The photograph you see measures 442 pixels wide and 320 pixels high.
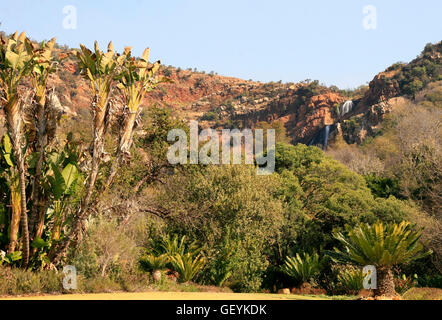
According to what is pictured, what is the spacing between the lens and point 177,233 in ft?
60.6

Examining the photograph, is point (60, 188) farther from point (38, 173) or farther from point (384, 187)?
point (384, 187)

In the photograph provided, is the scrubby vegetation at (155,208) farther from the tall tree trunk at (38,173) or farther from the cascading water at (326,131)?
the cascading water at (326,131)

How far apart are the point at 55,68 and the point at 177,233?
30.3 ft

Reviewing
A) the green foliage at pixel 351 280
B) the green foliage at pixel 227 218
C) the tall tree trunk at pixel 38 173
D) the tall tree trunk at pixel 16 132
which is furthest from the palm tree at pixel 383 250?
the tall tree trunk at pixel 16 132

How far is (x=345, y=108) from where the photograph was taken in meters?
78.9

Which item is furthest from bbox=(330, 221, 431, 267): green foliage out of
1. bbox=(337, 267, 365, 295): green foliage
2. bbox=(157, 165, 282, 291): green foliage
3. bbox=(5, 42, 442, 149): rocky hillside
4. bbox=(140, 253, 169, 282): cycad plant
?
bbox=(5, 42, 442, 149): rocky hillside

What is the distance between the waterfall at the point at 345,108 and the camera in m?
78.3

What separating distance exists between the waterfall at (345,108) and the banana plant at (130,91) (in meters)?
70.4

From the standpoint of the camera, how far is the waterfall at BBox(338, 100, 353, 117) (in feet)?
257

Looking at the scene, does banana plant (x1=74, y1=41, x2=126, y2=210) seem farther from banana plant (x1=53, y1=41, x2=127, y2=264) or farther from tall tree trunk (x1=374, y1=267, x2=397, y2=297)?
tall tree trunk (x1=374, y1=267, x2=397, y2=297)

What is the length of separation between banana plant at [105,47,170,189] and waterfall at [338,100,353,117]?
70435mm

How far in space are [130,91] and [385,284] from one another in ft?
27.1
